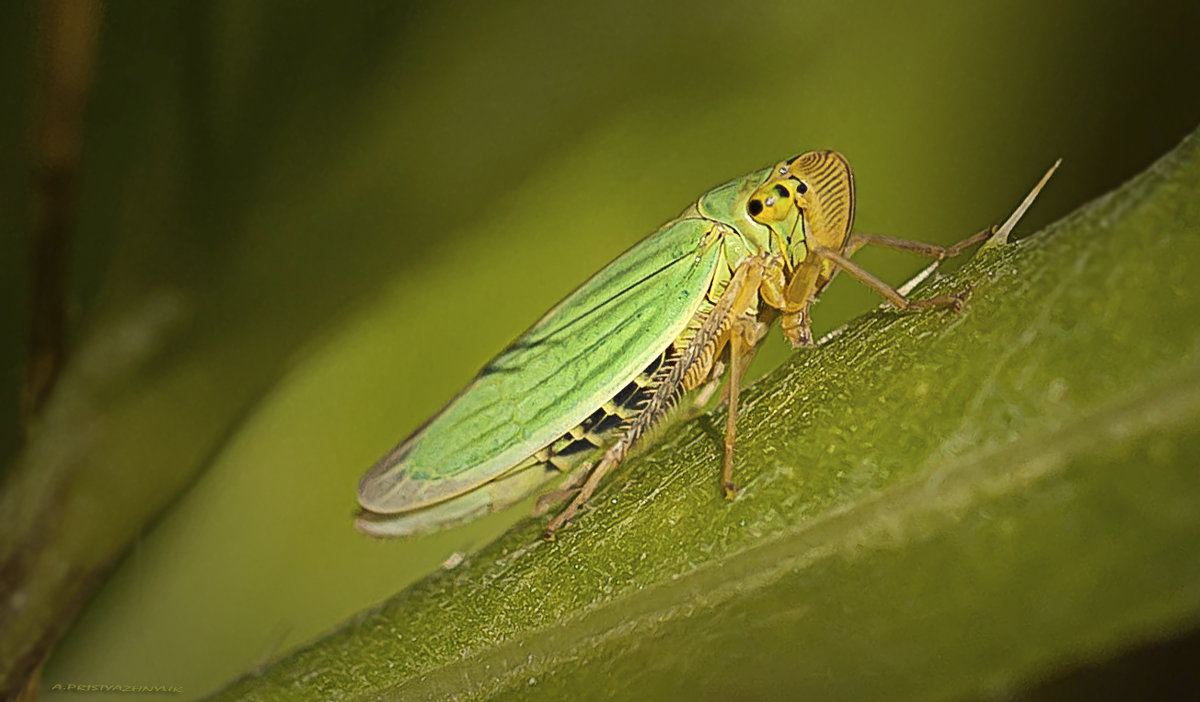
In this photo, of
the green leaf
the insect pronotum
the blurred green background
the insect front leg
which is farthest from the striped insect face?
the green leaf

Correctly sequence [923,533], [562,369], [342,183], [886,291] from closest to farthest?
[923,533], [342,183], [886,291], [562,369]

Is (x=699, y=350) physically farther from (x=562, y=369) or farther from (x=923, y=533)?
Result: (x=923, y=533)

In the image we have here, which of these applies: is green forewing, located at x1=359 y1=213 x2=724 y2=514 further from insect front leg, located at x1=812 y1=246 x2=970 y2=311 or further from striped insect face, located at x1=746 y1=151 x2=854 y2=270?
insect front leg, located at x1=812 y1=246 x2=970 y2=311

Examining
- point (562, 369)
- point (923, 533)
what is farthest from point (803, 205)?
point (923, 533)

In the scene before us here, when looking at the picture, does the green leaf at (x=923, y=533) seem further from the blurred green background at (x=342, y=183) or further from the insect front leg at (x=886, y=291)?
the blurred green background at (x=342, y=183)

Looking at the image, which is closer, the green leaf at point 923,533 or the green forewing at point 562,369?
the green leaf at point 923,533

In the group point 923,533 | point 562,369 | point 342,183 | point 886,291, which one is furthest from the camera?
point 562,369

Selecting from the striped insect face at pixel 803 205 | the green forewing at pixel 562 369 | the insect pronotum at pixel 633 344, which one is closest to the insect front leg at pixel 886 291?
the insect pronotum at pixel 633 344

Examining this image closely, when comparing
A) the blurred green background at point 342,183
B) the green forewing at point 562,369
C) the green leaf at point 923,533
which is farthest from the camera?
the green forewing at point 562,369
